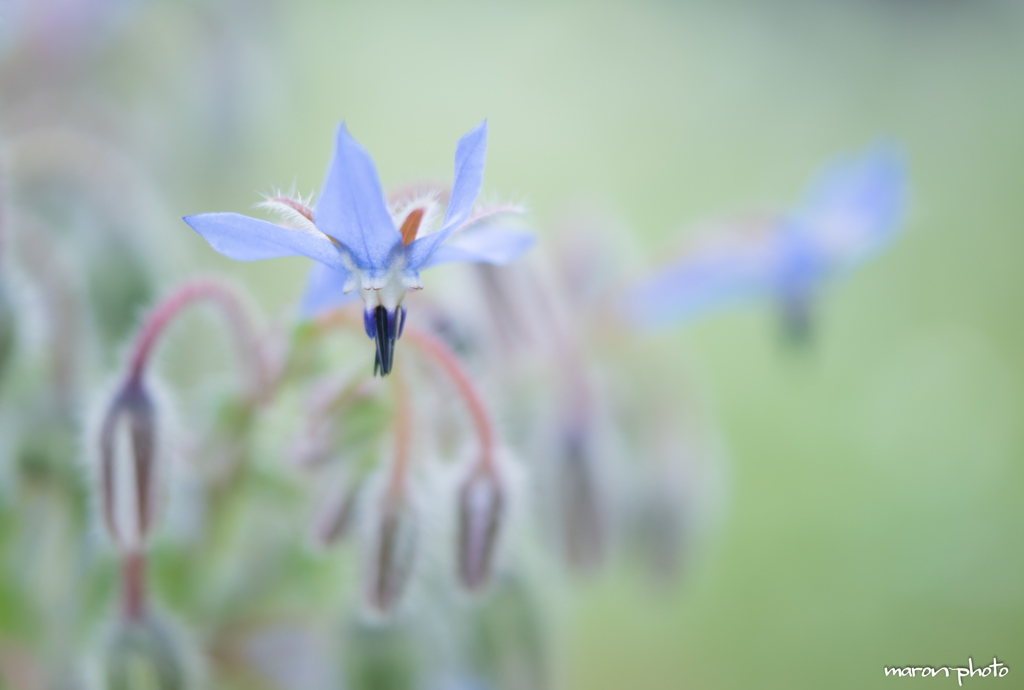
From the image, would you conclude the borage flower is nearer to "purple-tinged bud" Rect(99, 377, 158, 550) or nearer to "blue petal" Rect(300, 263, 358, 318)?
"blue petal" Rect(300, 263, 358, 318)

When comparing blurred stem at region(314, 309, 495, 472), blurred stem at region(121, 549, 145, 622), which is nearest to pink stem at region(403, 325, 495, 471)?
blurred stem at region(314, 309, 495, 472)

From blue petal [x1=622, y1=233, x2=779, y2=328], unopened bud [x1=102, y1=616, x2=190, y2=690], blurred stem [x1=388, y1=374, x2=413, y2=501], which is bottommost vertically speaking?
unopened bud [x1=102, y1=616, x2=190, y2=690]

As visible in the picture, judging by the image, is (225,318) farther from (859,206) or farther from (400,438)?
(859,206)

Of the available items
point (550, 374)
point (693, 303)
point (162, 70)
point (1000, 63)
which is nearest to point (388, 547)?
point (550, 374)

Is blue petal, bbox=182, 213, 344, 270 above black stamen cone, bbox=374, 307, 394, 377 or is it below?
above

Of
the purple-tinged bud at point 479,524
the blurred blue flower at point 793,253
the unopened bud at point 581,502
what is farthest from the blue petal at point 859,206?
the purple-tinged bud at point 479,524

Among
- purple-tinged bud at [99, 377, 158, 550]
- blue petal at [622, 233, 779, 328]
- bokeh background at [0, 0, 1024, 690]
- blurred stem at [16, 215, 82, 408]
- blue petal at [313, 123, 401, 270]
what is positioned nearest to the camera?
blue petal at [313, 123, 401, 270]

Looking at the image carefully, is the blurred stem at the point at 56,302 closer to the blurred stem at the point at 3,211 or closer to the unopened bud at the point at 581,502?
the blurred stem at the point at 3,211
